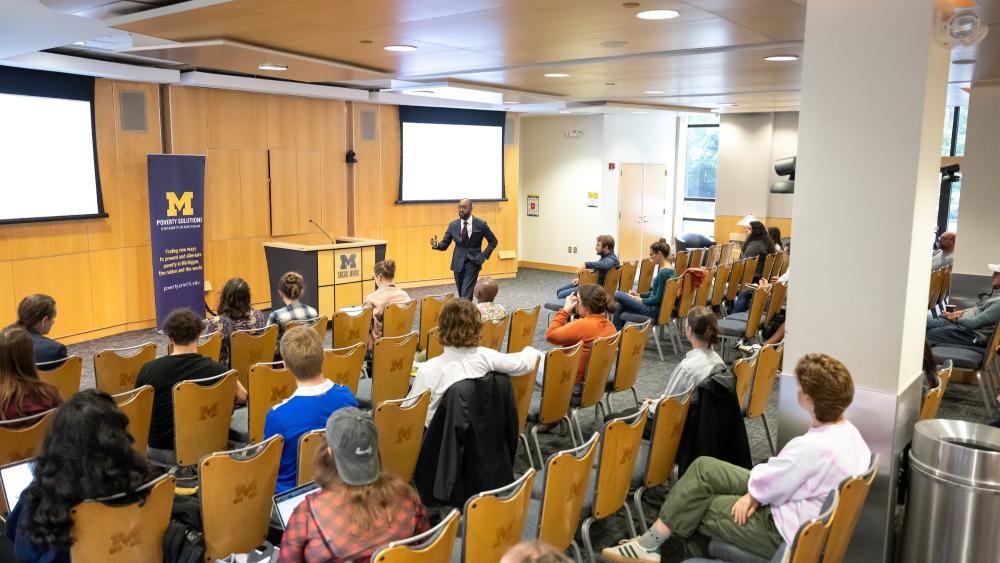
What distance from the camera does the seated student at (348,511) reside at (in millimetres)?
2383

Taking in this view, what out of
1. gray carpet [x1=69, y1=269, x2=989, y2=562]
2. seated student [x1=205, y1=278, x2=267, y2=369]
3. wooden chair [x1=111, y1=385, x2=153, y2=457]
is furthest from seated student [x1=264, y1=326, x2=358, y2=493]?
seated student [x1=205, y1=278, x2=267, y2=369]

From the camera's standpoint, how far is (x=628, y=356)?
5.55 m

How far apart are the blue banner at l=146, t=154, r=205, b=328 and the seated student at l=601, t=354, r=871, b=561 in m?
7.16

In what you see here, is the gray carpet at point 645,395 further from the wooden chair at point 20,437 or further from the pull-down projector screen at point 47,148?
the wooden chair at point 20,437

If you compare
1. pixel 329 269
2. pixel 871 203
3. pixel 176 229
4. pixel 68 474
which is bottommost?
pixel 329 269

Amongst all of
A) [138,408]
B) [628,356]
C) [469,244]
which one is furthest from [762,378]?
[469,244]

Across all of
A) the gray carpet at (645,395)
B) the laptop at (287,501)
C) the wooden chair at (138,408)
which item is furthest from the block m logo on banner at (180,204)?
the laptop at (287,501)

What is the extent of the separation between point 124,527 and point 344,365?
2.37 meters

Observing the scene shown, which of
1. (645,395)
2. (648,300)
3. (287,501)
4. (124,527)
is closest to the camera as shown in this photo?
(124,527)

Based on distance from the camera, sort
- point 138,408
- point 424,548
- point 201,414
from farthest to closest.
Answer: point 201,414
point 138,408
point 424,548

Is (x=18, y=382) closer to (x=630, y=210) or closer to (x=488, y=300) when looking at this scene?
(x=488, y=300)

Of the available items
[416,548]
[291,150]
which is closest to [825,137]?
[416,548]

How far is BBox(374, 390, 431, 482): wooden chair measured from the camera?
3.78 metres

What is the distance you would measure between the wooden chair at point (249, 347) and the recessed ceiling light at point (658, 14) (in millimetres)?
3296
